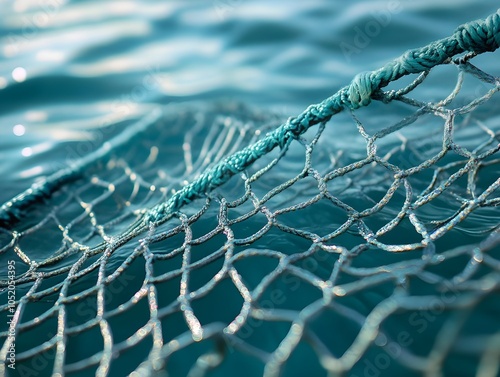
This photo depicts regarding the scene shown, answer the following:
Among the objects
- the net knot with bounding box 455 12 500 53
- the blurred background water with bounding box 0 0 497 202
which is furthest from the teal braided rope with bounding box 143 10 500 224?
the blurred background water with bounding box 0 0 497 202

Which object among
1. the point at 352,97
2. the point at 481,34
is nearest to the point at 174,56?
the point at 352,97

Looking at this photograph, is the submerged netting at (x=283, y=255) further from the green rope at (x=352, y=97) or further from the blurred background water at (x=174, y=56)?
the blurred background water at (x=174, y=56)

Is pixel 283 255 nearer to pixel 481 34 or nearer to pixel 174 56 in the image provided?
pixel 481 34

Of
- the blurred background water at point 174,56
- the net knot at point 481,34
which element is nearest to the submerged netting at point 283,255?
the net knot at point 481,34

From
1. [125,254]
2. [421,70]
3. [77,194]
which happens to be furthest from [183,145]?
[421,70]

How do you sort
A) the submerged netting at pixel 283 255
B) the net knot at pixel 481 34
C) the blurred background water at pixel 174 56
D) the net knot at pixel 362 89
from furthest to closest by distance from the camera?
1. the blurred background water at pixel 174 56
2. the net knot at pixel 362 89
3. the net knot at pixel 481 34
4. the submerged netting at pixel 283 255

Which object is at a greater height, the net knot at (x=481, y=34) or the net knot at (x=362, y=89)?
the net knot at (x=362, y=89)

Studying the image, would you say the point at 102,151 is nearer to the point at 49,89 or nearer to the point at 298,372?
the point at 49,89
